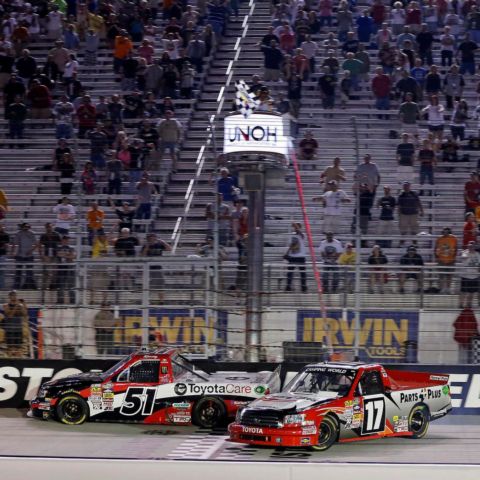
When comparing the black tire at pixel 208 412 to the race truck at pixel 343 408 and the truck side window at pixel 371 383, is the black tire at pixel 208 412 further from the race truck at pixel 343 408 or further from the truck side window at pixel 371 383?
the truck side window at pixel 371 383

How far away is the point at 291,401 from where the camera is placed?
15.9 metres

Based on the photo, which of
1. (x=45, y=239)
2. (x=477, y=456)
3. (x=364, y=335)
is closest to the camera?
(x=477, y=456)

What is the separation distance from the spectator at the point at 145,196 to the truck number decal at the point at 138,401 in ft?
17.8

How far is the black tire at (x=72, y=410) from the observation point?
59.0 feet

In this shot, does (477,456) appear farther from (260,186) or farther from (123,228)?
(123,228)

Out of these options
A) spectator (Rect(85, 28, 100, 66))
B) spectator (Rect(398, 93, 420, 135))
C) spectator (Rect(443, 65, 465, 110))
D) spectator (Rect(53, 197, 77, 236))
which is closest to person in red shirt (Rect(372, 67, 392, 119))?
spectator (Rect(398, 93, 420, 135))

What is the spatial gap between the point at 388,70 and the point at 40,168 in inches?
368

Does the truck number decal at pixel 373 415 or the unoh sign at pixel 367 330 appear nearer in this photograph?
the truck number decal at pixel 373 415

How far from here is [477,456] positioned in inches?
612

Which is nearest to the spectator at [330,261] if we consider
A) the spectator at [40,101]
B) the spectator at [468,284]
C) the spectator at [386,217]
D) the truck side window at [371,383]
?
the spectator at [386,217]

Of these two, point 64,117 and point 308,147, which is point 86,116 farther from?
point 308,147

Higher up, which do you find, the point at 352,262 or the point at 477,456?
the point at 352,262

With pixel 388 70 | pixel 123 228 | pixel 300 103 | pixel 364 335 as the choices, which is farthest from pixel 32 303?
pixel 388 70

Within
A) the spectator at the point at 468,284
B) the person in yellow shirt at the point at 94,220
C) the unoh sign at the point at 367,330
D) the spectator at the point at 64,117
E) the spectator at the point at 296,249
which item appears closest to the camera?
the spectator at the point at 468,284
